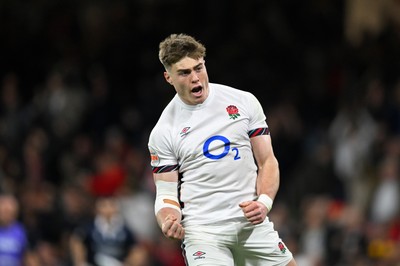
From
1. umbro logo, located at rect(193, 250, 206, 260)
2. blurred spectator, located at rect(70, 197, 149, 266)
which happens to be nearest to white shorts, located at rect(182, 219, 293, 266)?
umbro logo, located at rect(193, 250, 206, 260)

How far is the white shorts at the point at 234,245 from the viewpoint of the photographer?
6.41 metres

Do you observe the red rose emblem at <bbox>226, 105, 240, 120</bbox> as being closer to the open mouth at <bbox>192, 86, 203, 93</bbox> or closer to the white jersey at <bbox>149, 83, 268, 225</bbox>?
the white jersey at <bbox>149, 83, 268, 225</bbox>

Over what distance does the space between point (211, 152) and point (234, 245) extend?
0.59 meters

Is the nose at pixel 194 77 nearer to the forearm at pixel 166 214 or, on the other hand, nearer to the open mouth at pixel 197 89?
the open mouth at pixel 197 89

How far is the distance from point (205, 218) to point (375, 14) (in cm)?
886

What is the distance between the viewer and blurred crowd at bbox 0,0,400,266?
494 inches

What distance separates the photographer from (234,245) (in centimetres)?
651

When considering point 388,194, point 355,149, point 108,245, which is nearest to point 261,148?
point 108,245

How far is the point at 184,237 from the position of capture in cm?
→ 653

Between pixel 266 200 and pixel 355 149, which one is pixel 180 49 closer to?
pixel 266 200

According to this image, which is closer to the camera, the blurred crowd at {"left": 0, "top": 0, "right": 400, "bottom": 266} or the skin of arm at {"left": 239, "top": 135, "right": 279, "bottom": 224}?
the skin of arm at {"left": 239, "top": 135, "right": 279, "bottom": 224}

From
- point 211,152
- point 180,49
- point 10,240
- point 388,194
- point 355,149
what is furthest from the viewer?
point 355,149

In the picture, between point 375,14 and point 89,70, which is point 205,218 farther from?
point 89,70

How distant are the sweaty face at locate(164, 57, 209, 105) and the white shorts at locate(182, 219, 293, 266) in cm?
79
